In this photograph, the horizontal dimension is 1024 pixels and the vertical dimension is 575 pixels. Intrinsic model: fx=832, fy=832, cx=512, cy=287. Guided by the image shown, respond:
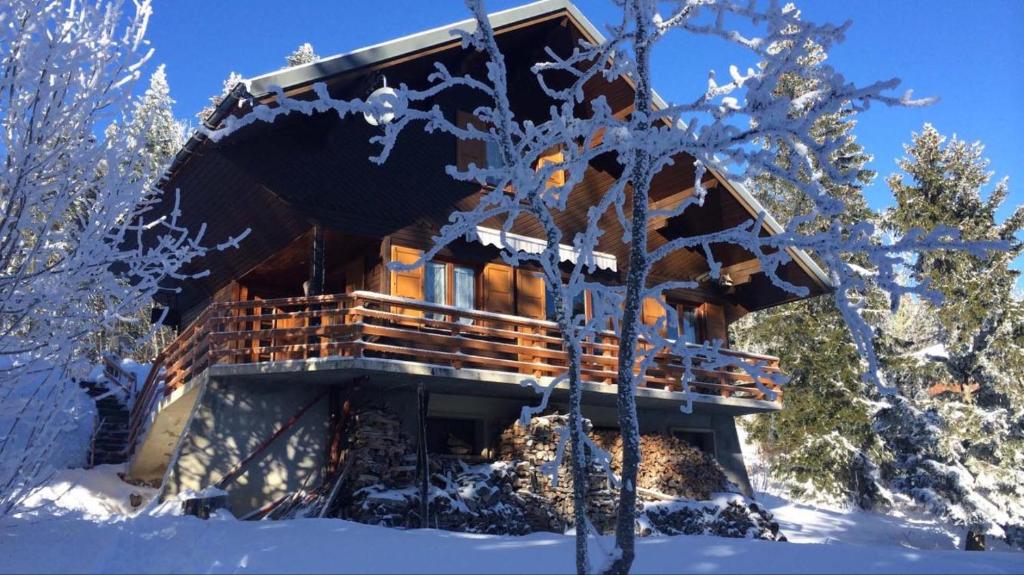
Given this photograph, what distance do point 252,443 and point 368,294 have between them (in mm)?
2959

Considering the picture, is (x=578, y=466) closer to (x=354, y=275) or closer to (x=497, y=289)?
(x=497, y=289)

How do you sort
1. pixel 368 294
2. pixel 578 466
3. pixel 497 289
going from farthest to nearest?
pixel 497 289 < pixel 368 294 < pixel 578 466

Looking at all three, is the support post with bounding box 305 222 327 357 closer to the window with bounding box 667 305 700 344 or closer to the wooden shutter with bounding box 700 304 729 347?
the window with bounding box 667 305 700 344

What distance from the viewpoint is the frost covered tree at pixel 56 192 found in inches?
239

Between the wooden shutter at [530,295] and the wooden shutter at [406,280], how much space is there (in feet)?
7.17

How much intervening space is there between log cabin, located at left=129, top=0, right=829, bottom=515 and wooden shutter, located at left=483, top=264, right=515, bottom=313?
0.10ft

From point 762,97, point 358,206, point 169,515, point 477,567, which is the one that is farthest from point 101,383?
point 762,97

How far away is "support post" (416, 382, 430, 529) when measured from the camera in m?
12.4

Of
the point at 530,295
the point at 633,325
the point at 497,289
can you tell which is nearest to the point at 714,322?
the point at 530,295

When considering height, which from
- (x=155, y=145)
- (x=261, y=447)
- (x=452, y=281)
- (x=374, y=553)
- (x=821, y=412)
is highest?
(x=155, y=145)

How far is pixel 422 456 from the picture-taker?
42.8ft

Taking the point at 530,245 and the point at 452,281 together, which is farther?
the point at 530,245

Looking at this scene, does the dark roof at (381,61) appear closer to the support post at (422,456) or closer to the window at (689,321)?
the window at (689,321)

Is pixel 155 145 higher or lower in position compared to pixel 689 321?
higher
